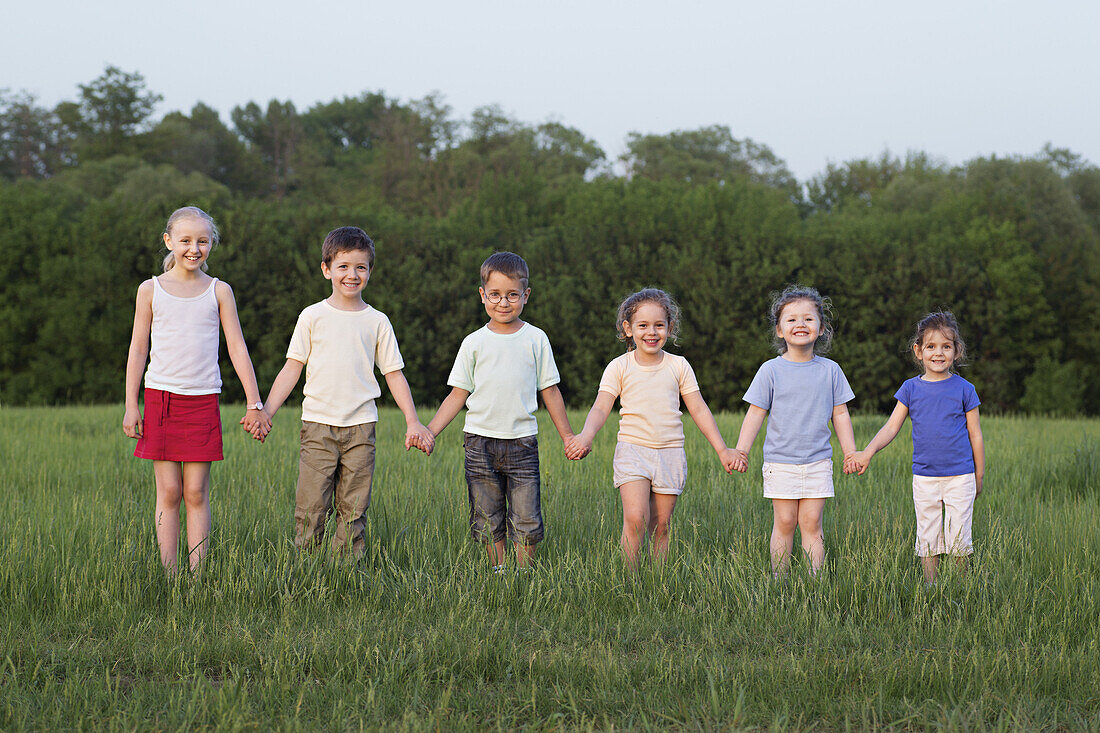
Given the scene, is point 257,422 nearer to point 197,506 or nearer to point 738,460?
point 197,506

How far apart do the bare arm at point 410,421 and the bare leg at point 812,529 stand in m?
2.00

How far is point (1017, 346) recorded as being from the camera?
66.9ft

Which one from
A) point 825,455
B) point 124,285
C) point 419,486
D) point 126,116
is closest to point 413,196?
point 124,285

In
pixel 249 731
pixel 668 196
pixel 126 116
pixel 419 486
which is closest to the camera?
pixel 249 731

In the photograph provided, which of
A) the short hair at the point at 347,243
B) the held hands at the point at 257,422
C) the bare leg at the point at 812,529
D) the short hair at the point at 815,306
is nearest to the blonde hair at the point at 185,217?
the short hair at the point at 347,243

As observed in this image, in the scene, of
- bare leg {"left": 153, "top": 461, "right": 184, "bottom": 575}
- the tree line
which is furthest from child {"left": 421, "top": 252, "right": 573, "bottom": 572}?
the tree line

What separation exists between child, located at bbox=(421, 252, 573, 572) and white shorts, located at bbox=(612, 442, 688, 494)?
334mm

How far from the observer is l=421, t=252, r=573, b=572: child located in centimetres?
478

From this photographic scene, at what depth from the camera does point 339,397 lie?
4.76 meters

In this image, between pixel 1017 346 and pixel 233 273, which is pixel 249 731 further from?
pixel 1017 346

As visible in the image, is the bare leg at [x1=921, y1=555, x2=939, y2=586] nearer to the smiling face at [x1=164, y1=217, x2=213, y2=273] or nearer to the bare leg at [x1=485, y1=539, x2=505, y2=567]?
the bare leg at [x1=485, y1=539, x2=505, y2=567]

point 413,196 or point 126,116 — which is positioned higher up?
point 126,116

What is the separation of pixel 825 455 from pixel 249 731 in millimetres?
3125

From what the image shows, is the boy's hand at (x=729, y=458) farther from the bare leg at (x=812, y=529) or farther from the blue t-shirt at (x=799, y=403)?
the bare leg at (x=812, y=529)
